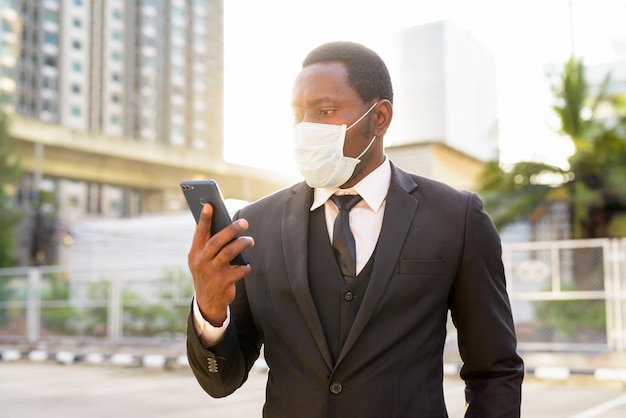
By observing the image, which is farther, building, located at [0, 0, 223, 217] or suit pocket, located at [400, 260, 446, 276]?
building, located at [0, 0, 223, 217]

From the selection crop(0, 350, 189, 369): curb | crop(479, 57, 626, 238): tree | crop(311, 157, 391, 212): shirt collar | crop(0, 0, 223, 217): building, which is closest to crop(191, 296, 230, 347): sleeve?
crop(311, 157, 391, 212): shirt collar

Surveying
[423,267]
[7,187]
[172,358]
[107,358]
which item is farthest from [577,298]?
[7,187]

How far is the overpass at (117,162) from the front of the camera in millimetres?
25906

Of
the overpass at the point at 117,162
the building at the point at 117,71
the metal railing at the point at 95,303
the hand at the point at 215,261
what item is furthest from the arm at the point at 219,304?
the building at the point at 117,71

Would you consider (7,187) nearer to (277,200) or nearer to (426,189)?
(277,200)

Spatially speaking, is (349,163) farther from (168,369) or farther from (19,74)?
(19,74)

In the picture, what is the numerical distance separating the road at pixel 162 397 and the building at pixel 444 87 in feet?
49.3

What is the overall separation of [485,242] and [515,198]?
656 inches

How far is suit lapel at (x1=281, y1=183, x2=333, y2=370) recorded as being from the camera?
1844mm

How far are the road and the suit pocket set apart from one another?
6.81 metres

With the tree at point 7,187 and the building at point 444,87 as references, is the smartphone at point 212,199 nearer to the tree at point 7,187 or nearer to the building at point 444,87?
the building at point 444,87

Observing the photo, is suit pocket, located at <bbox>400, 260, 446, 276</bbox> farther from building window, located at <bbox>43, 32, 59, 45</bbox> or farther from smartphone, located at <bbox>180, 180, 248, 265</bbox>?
building window, located at <bbox>43, 32, 59, 45</bbox>

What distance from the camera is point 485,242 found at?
1.94 metres

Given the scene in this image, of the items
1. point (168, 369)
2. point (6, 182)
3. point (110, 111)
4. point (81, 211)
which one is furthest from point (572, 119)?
point (110, 111)
